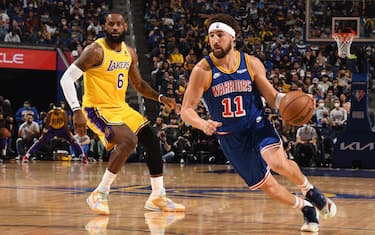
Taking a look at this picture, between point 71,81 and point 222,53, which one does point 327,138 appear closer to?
point 71,81

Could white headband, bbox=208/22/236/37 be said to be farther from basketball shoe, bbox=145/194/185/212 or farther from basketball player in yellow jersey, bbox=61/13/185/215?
basketball shoe, bbox=145/194/185/212

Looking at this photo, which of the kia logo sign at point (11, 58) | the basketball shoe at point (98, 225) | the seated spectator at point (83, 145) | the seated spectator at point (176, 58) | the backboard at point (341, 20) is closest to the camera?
the basketball shoe at point (98, 225)

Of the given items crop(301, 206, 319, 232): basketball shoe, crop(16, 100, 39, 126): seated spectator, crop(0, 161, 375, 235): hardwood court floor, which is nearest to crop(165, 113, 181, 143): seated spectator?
crop(16, 100, 39, 126): seated spectator

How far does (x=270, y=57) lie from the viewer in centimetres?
2091

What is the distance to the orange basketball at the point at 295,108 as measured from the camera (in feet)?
19.7

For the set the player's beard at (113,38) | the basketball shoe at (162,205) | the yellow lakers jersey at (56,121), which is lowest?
the yellow lakers jersey at (56,121)

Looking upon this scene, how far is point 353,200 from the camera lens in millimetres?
8844

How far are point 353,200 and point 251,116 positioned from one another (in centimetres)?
315

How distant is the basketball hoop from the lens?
48.9ft

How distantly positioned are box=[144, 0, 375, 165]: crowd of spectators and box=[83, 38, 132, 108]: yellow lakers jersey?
884 cm

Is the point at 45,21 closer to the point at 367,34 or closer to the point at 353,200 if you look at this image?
the point at 367,34

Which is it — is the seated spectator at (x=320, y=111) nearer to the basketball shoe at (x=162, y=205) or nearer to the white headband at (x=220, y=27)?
the basketball shoe at (x=162, y=205)

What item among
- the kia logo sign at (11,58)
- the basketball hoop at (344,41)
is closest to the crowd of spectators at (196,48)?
the kia logo sign at (11,58)

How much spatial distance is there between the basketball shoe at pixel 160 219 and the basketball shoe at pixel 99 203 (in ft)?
1.29
